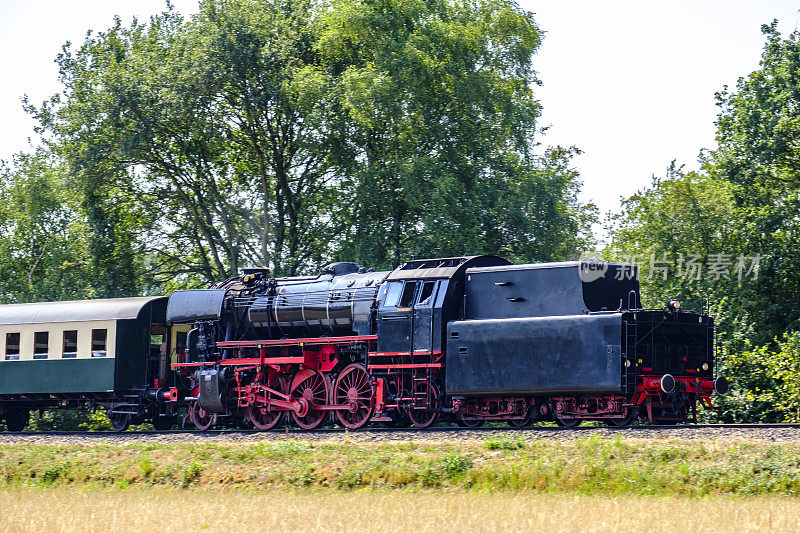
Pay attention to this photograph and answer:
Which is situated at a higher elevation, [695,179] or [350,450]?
[695,179]

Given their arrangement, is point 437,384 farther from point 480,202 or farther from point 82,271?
point 82,271

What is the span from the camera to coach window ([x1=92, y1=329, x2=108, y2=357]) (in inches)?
1037

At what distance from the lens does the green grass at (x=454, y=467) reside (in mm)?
14703

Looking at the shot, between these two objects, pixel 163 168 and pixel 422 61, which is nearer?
pixel 422 61

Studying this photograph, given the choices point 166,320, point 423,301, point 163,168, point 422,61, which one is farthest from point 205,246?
point 423,301

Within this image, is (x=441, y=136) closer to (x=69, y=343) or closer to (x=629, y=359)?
(x=69, y=343)

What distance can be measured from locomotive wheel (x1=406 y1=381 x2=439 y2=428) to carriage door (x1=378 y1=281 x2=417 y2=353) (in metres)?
0.93

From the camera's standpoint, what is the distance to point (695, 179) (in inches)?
1511

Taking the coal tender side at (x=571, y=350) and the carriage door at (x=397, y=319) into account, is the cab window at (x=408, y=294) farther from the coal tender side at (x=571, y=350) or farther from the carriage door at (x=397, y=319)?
the coal tender side at (x=571, y=350)

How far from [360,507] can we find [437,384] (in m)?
7.57


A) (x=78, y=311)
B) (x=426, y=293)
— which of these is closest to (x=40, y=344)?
(x=78, y=311)

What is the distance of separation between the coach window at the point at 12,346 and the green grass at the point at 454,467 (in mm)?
7882

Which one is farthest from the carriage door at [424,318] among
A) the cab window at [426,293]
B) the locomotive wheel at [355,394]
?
the locomotive wheel at [355,394]

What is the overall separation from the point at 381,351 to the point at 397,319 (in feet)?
2.69
